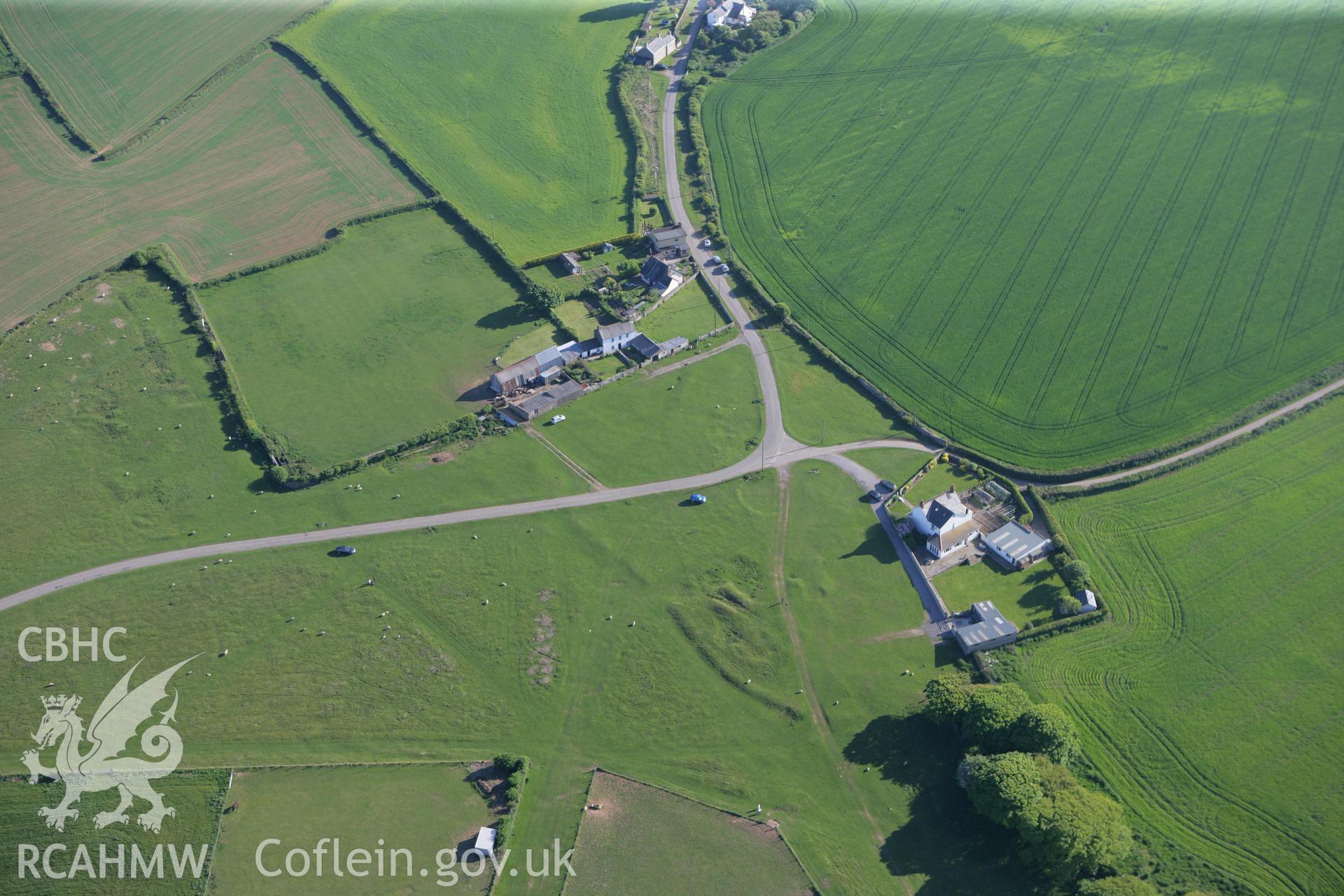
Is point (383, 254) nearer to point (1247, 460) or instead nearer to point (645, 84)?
point (645, 84)

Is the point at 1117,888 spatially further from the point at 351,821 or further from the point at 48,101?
Result: the point at 48,101

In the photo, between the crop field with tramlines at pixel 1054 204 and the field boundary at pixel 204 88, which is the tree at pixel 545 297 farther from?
the field boundary at pixel 204 88

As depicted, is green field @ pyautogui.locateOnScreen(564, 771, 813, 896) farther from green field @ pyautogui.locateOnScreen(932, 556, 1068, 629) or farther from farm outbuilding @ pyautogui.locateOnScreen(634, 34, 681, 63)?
farm outbuilding @ pyautogui.locateOnScreen(634, 34, 681, 63)

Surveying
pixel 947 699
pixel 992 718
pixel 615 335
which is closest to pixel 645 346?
pixel 615 335

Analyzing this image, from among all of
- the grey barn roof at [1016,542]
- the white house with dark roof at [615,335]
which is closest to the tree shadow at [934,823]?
the grey barn roof at [1016,542]

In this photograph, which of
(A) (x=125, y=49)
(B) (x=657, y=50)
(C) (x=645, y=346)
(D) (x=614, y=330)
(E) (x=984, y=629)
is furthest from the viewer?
(B) (x=657, y=50)

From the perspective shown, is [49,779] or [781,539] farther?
[781,539]

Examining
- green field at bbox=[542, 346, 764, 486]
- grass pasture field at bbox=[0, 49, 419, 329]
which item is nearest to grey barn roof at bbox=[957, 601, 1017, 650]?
green field at bbox=[542, 346, 764, 486]

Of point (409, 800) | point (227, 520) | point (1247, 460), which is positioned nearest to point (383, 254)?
point (227, 520)
